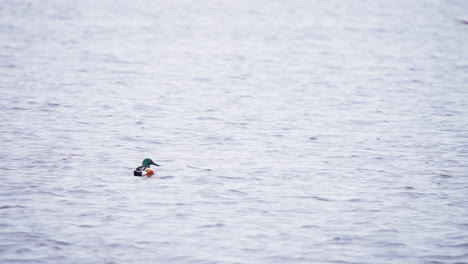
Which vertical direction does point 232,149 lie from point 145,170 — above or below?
above

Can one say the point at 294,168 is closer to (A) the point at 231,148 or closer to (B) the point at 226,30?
(A) the point at 231,148

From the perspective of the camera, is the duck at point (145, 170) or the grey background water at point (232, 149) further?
the duck at point (145, 170)

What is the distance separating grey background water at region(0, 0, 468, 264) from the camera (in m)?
12.7

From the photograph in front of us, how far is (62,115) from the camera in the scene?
71.4ft

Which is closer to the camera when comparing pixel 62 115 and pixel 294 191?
pixel 294 191

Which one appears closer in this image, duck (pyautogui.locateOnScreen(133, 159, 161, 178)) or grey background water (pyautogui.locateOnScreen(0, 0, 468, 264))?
grey background water (pyautogui.locateOnScreen(0, 0, 468, 264))

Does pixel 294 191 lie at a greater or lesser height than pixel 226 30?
lesser

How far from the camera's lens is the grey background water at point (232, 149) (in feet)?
41.6

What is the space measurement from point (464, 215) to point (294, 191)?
3.46 m

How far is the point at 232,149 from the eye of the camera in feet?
61.4

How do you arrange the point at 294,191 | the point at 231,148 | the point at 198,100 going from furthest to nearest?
1. the point at 198,100
2. the point at 231,148
3. the point at 294,191

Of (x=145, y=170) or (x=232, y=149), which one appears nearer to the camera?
(x=145, y=170)

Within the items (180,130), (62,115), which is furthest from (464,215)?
(62,115)

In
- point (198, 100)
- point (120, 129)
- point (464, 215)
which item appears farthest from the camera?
point (198, 100)
